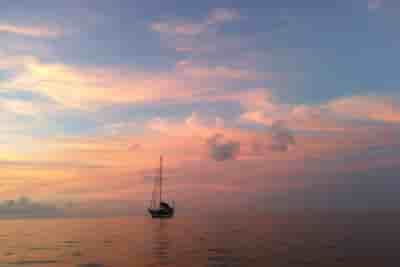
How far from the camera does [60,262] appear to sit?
6088 centimetres

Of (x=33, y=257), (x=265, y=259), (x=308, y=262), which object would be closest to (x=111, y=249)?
(x=33, y=257)

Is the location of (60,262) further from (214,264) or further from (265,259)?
(265,259)

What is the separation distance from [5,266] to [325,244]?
2218 inches

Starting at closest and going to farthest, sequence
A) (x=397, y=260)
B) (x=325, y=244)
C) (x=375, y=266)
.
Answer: (x=375, y=266) < (x=397, y=260) < (x=325, y=244)

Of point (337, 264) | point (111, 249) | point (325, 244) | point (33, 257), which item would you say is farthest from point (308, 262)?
point (33, 257)

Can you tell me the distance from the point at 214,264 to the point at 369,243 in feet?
133

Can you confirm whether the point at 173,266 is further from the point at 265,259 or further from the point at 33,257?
the point at 33,257

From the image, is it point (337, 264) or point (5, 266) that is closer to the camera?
point (337, 264)

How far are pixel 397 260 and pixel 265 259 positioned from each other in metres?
18.1

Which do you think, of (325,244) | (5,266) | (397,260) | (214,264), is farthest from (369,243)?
(5,266)

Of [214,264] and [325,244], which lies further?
[325,244]

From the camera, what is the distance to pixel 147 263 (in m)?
58.8

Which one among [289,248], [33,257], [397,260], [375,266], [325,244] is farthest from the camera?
[325,244]

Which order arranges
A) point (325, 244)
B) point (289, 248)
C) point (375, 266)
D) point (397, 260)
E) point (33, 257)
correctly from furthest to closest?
point (325, 244) → point (289, 248) → point (33, 257) → point (397, 260) → point (375, 266)
